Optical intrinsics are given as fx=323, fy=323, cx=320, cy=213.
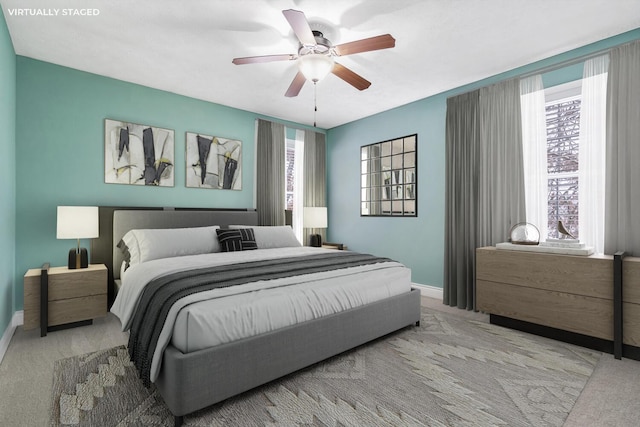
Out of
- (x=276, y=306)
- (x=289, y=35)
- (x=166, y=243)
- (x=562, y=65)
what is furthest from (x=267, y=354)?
(x=562, y=65)

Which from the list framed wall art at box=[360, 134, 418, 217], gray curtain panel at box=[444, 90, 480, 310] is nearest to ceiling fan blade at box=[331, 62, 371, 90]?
gray curtain panel at box=[444, 90, 480, 310]

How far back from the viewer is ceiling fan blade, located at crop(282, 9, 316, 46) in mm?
2008

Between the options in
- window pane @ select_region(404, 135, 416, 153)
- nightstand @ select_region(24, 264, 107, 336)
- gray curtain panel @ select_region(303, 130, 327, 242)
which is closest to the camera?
nightstand @ select_region(24, 264, 107, 336)

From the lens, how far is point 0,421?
1.66 metres

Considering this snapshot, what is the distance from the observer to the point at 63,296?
115 inches

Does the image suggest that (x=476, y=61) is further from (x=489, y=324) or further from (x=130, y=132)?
(x=130, y=132)

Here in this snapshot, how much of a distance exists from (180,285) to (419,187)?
334 cm

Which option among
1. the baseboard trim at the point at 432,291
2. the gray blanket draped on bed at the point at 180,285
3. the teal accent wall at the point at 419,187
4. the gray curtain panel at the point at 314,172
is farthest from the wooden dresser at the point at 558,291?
the gray curtain panel at the point at 314,172

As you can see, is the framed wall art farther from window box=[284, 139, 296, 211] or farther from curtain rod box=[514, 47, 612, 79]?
curtain rod box=[514, 47, 612, 79]

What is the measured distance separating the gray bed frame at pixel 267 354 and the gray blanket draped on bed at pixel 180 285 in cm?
20

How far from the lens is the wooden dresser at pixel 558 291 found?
2430 millimetres

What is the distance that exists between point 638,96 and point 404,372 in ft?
9.60

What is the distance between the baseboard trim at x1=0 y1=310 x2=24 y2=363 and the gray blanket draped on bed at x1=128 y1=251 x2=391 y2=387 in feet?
3.89

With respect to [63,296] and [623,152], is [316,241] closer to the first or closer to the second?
[63,296]
